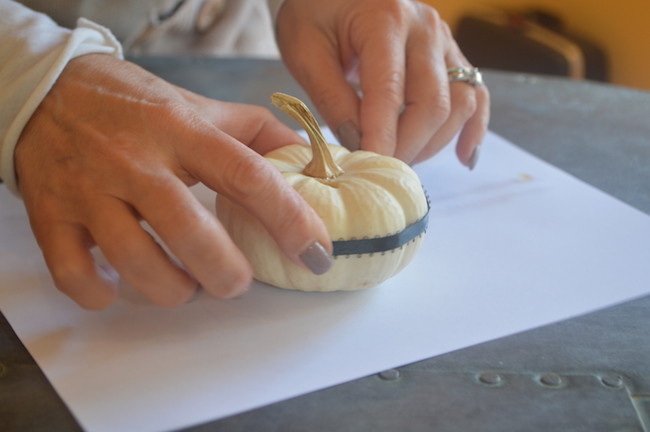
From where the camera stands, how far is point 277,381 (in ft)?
1.77

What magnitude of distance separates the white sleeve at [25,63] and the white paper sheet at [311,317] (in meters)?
0.13

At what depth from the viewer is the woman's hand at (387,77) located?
32.3 inches

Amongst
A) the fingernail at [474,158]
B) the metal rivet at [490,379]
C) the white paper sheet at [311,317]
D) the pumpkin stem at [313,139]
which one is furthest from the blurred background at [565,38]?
the metal rivet at [490,379]

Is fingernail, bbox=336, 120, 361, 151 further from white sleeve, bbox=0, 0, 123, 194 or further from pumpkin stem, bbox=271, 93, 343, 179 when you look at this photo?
white sleeve, bbox=0, 0, 123, 194

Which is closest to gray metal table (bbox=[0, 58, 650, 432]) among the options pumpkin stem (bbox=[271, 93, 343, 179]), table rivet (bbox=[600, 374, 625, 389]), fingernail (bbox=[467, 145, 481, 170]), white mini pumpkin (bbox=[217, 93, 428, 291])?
table rivet (bbox=[600, 374, 625, 389])

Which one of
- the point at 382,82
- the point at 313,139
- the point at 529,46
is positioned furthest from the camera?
the point at 529,46

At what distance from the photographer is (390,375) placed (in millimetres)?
547

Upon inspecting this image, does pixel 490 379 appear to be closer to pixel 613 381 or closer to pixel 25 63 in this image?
pixel 613 381

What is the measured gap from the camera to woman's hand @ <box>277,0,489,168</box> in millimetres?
819

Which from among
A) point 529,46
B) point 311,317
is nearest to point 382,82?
point 311,317

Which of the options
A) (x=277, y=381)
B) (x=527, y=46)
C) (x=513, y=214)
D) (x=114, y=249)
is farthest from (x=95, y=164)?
(x=527, y=46)

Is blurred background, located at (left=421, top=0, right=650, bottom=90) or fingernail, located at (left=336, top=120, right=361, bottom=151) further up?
fingernail, located at (left=336, top=120, right=361, bottom=151)

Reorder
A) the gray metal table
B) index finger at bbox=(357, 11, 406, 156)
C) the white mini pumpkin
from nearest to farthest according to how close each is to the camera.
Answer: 1. the gray metal table
2. the white mini pumpkin
3. index finger at bbox=(357, 11, 406, 156)

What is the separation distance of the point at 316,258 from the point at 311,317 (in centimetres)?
9
